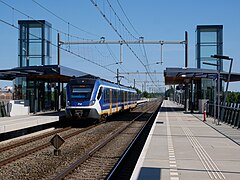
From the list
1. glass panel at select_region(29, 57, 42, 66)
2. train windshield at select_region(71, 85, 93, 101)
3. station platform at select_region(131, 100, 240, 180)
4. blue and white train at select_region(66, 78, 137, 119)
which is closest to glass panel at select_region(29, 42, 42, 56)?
glass panel at select_region(29, 57, 42, 66)

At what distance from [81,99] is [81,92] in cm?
46

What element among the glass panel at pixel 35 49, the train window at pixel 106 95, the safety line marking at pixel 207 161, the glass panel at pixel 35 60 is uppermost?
the glass panel at pixel 35 49

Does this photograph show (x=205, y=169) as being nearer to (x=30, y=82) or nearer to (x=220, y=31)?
(x=30, y=82)

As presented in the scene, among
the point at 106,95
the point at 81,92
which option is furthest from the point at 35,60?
the point at 81,92

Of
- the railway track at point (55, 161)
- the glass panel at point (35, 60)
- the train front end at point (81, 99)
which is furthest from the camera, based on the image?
the glass panel at point (35, 60)

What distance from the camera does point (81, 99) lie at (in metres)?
24.4

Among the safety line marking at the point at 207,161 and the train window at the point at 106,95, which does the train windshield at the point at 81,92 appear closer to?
the train window at the point at 106,95

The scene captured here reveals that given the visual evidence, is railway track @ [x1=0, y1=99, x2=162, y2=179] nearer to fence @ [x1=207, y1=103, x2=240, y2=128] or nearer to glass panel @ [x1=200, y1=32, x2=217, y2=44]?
fence @ [x1=207, y1=103, x2=240, y2=128]

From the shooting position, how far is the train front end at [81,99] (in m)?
24.2

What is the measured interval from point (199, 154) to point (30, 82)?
27.1 metres

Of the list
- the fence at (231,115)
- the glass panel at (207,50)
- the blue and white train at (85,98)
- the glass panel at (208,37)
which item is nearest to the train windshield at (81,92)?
the blue and white train at (85,98)

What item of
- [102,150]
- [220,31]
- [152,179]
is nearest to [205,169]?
[152,179]

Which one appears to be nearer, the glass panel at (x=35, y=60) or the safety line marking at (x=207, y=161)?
the safety line marking at (x=207, y=161)

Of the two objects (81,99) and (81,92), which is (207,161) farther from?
(81,92)
